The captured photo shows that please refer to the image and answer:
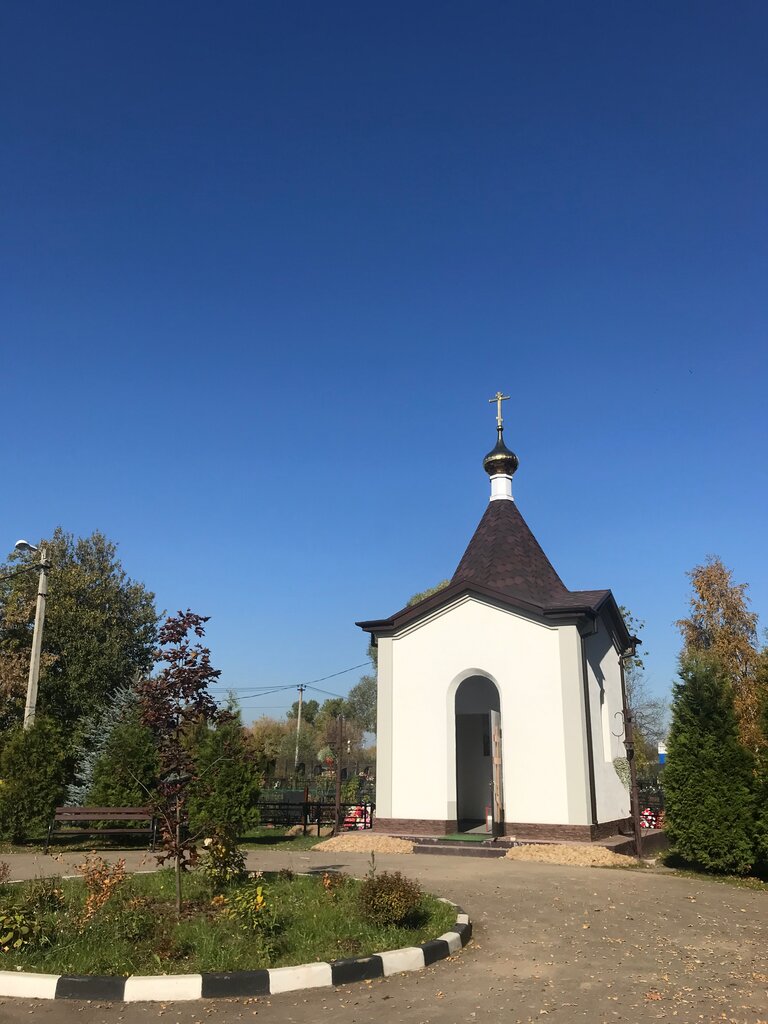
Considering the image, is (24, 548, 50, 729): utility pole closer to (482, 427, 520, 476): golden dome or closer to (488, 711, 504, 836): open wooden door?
(488, 711, 504, 836): open wooden door

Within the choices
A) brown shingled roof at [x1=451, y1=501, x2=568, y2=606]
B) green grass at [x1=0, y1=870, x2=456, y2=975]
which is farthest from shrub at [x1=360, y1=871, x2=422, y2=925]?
brown shingled roof at [x1=451, y1=501, x2=568, y2=606]

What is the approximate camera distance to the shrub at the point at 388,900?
7.50 meters

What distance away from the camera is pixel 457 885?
11250 mm

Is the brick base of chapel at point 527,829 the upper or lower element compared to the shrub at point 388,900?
lower

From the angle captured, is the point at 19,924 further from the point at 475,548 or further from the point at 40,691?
the point at 40,691

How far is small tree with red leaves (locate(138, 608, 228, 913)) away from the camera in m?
8.30

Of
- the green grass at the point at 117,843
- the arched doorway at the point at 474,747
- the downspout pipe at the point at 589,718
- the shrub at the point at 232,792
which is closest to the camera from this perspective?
the downspout pipe at the point at 589,718

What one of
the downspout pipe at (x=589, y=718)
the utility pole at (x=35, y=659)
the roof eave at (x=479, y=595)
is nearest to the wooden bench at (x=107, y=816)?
the utility pole at (x=35, y=659)

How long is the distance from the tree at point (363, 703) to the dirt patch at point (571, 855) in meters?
59.4

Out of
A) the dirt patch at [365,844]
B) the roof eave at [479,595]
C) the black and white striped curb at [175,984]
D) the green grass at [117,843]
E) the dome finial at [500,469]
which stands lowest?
the green grass at [117,843]

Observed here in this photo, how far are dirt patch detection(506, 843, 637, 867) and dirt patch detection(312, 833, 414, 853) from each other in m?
2.40

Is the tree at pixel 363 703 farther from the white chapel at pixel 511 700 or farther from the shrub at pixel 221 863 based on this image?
the shrub at pixel 221 863

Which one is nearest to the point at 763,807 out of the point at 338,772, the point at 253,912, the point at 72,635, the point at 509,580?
the point at 509,580

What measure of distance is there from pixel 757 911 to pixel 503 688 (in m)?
8.05
